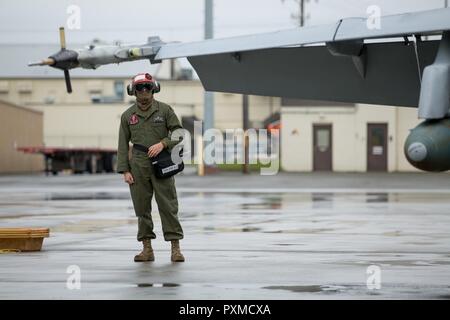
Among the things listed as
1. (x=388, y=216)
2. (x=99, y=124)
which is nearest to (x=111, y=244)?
→ (x=388, y=216)

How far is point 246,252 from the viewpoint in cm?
1387

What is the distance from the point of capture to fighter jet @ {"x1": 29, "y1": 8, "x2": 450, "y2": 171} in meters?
10.4

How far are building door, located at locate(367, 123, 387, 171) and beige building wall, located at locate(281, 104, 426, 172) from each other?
0.25 meters

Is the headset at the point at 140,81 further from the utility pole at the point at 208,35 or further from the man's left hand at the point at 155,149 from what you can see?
the utility pole at the point at 208,35

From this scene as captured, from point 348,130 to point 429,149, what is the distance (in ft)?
187

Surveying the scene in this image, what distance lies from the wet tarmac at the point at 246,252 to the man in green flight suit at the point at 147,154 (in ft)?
1.83

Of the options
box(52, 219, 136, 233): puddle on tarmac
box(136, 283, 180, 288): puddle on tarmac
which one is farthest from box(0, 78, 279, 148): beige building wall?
box(136, 283, 180, 288): puddle on tarmac

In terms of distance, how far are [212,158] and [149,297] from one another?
48119 mm

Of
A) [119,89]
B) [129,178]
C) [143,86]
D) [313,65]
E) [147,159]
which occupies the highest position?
[119,89]

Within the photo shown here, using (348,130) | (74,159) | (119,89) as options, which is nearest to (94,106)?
(119,89)

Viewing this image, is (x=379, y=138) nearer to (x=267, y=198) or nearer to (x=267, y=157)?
(x=267, y=157)

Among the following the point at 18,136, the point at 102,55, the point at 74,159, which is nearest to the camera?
the point at 102,55

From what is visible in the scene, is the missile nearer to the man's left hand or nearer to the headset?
the man's left hand

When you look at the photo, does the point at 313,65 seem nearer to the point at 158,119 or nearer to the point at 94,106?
the point at 158,119
